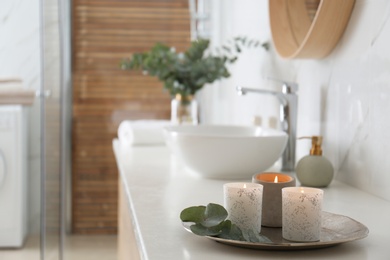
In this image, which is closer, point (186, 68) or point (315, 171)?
point (315, 171)

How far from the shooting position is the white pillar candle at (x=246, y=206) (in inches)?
45.4

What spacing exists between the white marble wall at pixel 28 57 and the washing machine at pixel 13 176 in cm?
7

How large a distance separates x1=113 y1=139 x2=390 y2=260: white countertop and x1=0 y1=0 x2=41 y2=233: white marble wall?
0.91 metres

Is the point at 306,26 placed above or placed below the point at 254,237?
above

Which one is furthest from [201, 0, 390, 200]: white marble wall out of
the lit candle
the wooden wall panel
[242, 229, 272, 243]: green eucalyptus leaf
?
the wooden wall panel

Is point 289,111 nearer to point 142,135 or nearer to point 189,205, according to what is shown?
point 189,205

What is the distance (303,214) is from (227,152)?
27.4 inches

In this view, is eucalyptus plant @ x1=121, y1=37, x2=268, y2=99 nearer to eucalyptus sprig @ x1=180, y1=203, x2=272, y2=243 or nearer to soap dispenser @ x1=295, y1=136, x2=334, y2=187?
soap dispenser @ x1=295, y1=136, x2=334, y2=187

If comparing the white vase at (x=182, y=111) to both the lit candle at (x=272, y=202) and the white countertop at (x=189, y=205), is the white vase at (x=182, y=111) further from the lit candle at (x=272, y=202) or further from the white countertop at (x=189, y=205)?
the lit candle at (x=272, y=202)

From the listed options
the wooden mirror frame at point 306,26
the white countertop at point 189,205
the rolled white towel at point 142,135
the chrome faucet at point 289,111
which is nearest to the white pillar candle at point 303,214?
the white countertop at point 189,205

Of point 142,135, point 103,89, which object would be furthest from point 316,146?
point 103,89

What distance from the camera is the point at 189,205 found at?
1458mm

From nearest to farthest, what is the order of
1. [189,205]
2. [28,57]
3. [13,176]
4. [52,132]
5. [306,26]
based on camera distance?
[189,205]
[306,26]
[13,176]
[28,57]
[52,132]

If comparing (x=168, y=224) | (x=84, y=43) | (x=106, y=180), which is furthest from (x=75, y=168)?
(x=168, y=224)
